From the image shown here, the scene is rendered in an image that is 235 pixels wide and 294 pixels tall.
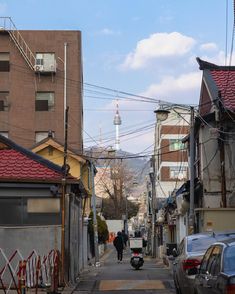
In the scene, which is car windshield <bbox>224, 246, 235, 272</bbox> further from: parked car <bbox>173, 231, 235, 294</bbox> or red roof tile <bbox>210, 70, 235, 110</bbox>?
red roof tile <bbox>210, 70, 235, 110</bbox>

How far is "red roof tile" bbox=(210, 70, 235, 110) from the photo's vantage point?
1022 inches

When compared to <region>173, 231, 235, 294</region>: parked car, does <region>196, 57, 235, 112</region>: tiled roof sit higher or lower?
higher

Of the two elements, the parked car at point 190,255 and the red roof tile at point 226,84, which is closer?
the parked car at point 190,255

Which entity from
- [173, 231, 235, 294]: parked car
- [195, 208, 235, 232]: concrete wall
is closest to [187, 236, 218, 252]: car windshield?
[173, 231, 235, 294]: parked car

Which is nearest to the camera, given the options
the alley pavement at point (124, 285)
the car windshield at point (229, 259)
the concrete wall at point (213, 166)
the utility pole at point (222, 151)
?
the car windshield at point (229, 259)

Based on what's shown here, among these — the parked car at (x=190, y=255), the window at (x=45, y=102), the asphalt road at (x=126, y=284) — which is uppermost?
the window at (x=45, y=102)

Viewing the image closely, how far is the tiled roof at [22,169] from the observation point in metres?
18.0

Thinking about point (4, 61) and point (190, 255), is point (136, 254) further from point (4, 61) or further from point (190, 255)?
point (4, 61)

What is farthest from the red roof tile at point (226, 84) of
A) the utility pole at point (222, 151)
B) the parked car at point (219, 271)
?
the parked car at point (219, 271)

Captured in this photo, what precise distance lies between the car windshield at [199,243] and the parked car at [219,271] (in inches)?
133

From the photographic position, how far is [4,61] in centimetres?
5184

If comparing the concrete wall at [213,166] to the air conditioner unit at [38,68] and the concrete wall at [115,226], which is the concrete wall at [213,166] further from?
the concrete wall at [115,226]

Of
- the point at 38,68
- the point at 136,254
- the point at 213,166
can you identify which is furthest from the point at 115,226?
the point at 213,166

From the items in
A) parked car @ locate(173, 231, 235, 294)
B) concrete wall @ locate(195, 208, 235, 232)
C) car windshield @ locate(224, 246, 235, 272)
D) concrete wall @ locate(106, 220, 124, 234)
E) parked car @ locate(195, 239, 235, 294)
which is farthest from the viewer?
concrete wall @ locate(106, 220, 124, 234)
